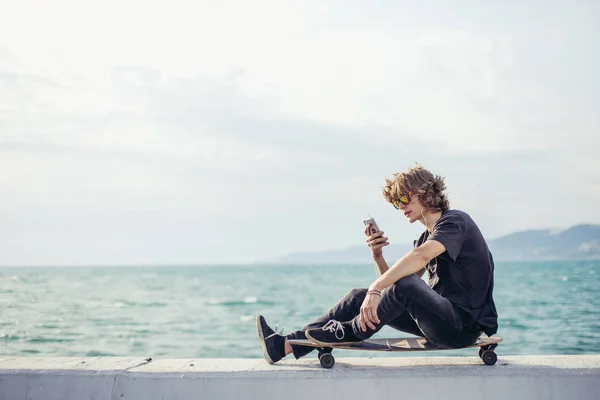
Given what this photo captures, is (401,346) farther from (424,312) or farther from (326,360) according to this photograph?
(326,360)

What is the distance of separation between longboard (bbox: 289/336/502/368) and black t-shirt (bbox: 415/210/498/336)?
0.33 feet

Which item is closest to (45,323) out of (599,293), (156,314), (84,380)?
(156,314)

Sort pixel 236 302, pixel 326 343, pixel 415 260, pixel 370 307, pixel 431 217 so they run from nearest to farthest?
pixel 415 260 < pixel 370 307 < pixel 326 343 < pixel 431 217 < pixel 236 302

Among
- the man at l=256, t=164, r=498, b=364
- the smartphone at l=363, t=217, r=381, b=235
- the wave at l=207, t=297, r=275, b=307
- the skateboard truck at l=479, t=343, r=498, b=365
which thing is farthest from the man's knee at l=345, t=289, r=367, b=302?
the wave at l=207, t=297, r=275, b=307

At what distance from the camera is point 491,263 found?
11.4 ft

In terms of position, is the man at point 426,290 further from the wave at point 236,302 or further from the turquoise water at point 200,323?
the wave at point 236,302

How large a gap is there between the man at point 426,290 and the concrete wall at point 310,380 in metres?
0.18

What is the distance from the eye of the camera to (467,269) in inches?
133

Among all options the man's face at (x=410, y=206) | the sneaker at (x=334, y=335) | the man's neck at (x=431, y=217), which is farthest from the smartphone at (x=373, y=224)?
the sneaker at (x=334, y=335)

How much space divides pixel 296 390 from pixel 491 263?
4.06 ft

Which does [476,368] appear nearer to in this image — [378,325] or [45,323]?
[378,325]

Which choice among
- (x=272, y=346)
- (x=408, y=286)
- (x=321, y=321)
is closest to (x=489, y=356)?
(x=408, y=286)

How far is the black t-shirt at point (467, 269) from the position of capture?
333cm

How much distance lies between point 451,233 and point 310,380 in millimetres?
1044
